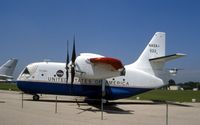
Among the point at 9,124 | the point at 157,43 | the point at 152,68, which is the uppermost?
the point at 157,43

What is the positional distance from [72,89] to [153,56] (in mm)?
7943

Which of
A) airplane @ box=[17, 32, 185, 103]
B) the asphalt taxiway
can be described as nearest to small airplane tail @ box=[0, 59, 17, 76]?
airplane @ box=[17, 32, 185, 103]

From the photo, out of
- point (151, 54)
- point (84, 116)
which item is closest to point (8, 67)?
point (151, 54)

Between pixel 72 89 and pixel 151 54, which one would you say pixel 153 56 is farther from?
pixel 72 89

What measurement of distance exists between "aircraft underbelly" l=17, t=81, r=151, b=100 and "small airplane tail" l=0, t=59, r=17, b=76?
91.4 ft

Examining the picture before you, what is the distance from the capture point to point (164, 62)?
96.8ft

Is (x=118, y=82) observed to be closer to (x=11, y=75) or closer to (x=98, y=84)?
(x=98, y=84)

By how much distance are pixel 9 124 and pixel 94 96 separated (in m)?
15.6

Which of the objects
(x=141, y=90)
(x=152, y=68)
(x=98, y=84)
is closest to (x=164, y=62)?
(x=152, y=68)

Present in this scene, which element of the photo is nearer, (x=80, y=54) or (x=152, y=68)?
(x=80, y=54)

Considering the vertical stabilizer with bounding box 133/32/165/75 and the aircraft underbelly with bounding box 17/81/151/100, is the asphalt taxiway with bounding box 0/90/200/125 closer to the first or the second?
the aircraft underbelly with bounding box 17/81/151/100

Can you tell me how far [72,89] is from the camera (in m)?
28.4

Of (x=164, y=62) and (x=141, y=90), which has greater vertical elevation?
(x=164, y=62)

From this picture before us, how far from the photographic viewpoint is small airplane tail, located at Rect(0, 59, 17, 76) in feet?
183
